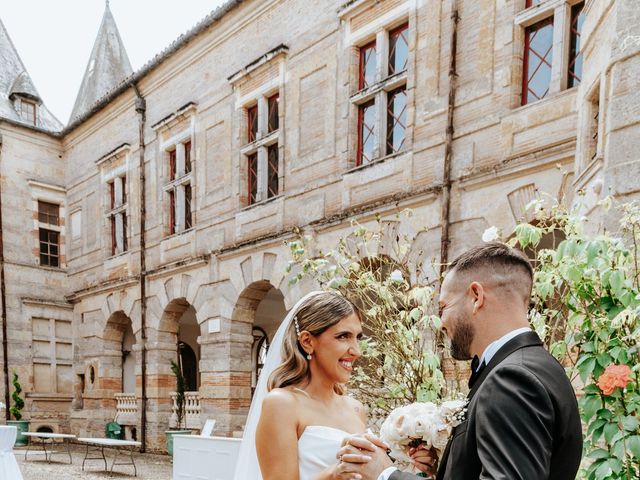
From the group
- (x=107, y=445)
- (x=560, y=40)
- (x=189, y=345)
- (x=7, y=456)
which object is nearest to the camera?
(x=560, y=40)

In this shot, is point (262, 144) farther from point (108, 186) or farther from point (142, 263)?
point (108, 186)

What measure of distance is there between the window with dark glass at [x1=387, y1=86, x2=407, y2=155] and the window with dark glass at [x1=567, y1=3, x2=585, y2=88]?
2.49 m

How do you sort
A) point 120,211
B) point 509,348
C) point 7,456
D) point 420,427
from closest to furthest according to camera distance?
point 509,348
point 420,427
point 7,456
point 120,211

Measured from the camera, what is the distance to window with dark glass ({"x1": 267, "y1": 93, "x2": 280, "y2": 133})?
36.1 feet

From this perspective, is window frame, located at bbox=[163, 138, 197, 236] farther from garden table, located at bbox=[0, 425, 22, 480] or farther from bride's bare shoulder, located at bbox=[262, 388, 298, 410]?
bride's bare shoulder, located at bbox=[262, 388, 298, 410]

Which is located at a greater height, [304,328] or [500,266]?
[500,266]

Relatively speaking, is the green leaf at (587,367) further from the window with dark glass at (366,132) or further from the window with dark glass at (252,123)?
the window with dark glass at (252,123)

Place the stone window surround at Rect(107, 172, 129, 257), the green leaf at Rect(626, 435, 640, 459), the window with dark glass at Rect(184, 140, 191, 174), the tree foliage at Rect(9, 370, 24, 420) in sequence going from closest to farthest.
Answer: the green leaf at Rect(626, 435, 640, 459) → the window with dark glass at Rect(184, 140, 191, 174) → the stone window surround at Rect(107, 172, 129, 257) → the tree foliage at Rect(9, 370, 24, 420)

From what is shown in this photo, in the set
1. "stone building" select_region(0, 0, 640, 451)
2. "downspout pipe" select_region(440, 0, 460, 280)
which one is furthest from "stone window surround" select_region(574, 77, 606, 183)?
"downspout pipe" select_region(440, 0, 460, 280)

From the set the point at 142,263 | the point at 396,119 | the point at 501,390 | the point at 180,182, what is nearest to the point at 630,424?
the point at 501,390

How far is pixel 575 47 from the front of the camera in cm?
680

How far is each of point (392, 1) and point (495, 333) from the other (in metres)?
8.06

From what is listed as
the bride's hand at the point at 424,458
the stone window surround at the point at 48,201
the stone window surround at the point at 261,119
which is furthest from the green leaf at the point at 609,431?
the stone window surround at the point at 48,201

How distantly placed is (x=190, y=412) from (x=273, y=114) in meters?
6.36
